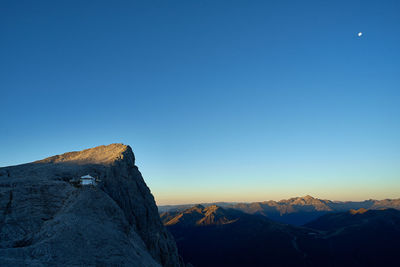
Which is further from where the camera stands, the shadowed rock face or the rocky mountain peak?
the rocky mountain peak

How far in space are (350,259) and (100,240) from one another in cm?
18855

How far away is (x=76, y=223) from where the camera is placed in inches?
1243

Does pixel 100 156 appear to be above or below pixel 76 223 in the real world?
above

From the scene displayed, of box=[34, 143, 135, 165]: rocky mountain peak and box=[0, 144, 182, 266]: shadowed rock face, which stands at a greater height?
box=[34, 143, 135, 165]: rocky mountain peak

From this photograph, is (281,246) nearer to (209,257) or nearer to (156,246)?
(209,257)

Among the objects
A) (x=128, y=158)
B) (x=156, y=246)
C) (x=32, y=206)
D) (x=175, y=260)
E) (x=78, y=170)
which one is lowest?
(x=175, y=260)

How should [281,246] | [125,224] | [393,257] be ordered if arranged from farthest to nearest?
[281,246] → [393,257] → [125,224]

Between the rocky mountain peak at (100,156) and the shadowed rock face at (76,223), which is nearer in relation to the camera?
the shadowed rock face at (76,223)

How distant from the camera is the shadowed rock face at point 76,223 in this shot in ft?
83.9

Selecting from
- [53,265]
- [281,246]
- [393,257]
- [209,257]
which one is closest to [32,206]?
[53,265]

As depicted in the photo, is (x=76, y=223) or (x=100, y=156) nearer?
(x=76, y=223)

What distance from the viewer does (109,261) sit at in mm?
27062

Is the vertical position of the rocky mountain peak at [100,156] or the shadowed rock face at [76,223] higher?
the rocky mountain peak at [100,156]

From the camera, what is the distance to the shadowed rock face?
83.9ft
